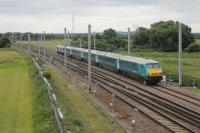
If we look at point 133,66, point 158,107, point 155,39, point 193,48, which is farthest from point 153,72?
point 155,39

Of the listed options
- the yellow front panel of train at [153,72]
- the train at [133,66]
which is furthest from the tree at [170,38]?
the yellow front panel of train at [153,72]

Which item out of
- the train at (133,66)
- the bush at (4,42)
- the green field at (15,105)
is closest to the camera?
the green field at (15,105)

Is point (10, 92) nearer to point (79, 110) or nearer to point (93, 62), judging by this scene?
point (79, 110)

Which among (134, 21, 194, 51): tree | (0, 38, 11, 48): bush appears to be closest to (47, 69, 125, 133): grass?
(134, 21, 194, 51): tree

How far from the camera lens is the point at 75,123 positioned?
27.6 meters

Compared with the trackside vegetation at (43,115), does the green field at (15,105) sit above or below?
below

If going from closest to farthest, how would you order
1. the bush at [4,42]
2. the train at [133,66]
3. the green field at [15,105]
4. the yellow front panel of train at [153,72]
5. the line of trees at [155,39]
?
1. the green field at [15,105]
2. the yellow front panel of train at [153,72]
3. the train at [133,66]
4. the line of trees at [155,39]
5. the bush at [4,42]

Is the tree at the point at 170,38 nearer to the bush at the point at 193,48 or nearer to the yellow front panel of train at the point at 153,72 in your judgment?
the bush at the point at 193,48

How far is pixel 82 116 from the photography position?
31938mm

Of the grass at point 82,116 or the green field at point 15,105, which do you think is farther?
the green field at point 15,105

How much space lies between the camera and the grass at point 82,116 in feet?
90.3

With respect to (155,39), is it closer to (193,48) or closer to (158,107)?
(193,48)

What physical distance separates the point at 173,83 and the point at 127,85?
20.2 feet

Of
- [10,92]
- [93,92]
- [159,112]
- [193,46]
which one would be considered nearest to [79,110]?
[159,112]
